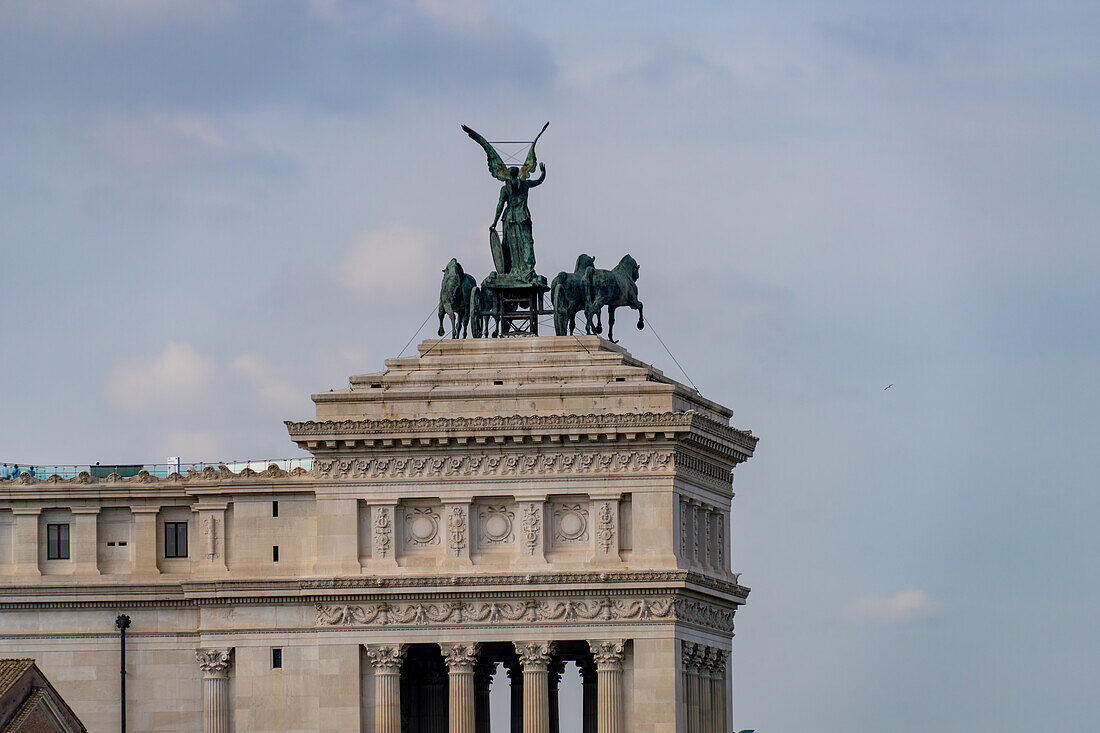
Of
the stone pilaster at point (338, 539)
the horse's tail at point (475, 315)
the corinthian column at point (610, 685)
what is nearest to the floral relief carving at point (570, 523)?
the corinthian column at point (610, 685)

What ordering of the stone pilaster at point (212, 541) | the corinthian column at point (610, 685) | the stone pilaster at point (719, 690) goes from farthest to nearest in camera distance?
1. the stone pilaster at point (719, 690)
2. the stone pilaster at point (212, 541)
3. the corinthian column at point (610, 685)

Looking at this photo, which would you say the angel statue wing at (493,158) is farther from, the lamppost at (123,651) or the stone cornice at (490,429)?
the lamppost at (123,651)

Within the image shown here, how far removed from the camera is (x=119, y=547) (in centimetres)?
10888

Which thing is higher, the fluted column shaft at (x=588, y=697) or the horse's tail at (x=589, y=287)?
the horse's tail at (x=589, y=287)

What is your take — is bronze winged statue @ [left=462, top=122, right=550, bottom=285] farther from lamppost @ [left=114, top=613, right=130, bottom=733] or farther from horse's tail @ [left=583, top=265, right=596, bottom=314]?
lamppost @ [left=114, top=613, right=130, bottom=733]

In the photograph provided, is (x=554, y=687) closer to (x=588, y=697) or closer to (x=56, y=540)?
(x=588, y=697)

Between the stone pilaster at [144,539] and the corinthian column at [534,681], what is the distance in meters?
14.0

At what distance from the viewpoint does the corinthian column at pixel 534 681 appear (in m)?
103

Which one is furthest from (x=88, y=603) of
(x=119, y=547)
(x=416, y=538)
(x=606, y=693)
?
(x=606, y=693)

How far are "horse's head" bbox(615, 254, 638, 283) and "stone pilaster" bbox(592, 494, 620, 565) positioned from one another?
37.1ft

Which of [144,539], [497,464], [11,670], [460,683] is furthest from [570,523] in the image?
[11,670]

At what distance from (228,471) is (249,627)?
19.4 ft

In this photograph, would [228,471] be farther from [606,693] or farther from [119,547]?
[606,693]

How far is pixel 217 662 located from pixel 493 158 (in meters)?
21.9
